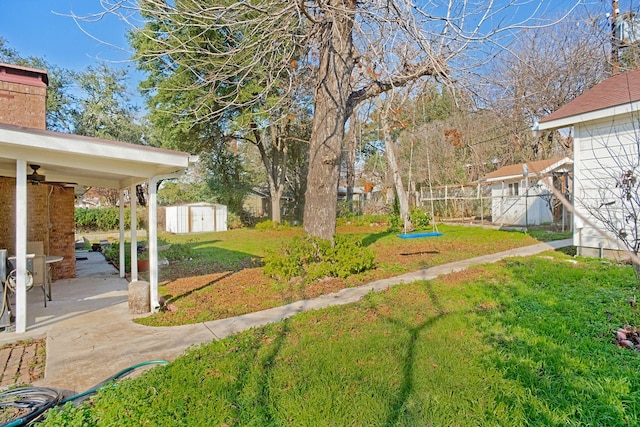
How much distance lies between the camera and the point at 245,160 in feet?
91.5

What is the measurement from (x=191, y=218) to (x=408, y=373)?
2181 cm

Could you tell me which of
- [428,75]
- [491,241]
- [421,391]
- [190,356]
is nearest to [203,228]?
[491,241]

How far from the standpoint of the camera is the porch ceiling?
4168 millimetres

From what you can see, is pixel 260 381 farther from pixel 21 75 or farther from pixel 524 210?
pixel 524 210

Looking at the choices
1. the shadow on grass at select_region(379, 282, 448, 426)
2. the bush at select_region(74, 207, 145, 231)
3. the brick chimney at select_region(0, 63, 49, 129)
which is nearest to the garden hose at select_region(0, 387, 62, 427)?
the shadow on grass at select_region(379, 282, 448, 426)

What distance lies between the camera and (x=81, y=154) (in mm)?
4625

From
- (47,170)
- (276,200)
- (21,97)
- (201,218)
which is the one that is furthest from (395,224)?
(201,218)

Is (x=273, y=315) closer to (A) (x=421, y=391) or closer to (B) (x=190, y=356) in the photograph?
(B) (x=190, y=356)

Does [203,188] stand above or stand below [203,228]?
above

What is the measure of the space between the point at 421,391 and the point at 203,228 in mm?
22058

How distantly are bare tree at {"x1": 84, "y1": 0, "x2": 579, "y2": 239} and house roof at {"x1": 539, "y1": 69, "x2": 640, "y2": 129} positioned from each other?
3275mm

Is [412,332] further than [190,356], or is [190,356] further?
[412,332]

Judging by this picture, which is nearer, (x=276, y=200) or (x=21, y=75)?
(x=21, y=75)

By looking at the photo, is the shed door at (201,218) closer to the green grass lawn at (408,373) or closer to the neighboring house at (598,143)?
the neighboring house at (598,143)
